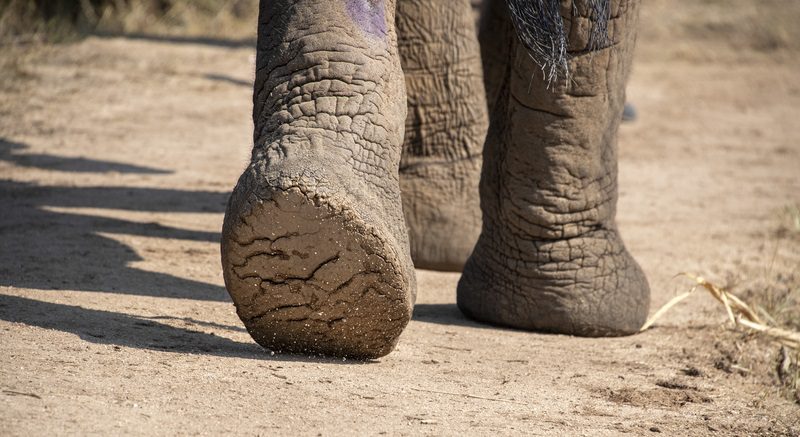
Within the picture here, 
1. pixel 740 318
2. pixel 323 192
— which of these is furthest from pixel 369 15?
pixel 740 318

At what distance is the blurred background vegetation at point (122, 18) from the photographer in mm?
6016

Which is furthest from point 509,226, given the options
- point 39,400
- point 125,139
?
point 125,139

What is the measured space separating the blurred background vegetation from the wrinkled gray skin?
317 cm

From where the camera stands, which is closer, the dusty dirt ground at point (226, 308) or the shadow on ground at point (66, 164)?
the dusty dirt ground at point (226, 308)

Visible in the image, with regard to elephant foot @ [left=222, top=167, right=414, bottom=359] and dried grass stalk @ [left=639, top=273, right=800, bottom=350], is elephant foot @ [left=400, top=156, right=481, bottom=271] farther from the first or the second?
elephant foot @ [left=222, top=167, right=414, bottom=359]

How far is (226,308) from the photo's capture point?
2639 millimetres

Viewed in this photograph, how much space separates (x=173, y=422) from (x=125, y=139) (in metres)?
3.06

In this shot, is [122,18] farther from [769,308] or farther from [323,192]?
[323,192]

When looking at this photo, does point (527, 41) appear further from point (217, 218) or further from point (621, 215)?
point (621, 215)

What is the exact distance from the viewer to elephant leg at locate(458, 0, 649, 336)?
2598mm

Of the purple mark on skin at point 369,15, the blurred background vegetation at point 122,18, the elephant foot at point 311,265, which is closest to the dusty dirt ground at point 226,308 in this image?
the elephant foot at point 311,265

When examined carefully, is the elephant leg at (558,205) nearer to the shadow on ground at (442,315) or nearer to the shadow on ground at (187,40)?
the shadow on ground at (442,315)

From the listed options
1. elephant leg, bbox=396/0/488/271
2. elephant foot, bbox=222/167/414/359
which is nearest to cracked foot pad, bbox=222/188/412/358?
elephant foot, bbox=222/167/414/359

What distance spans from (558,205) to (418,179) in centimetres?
71
